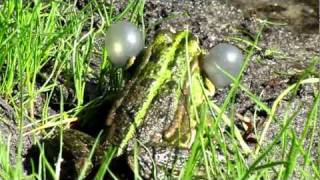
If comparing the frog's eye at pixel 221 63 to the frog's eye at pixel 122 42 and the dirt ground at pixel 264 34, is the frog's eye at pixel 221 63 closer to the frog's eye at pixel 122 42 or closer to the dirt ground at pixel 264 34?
the frog's eye at pixel 122 42

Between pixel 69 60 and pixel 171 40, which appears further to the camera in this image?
pixel 69 60

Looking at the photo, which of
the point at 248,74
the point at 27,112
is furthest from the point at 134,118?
the point at 248,74

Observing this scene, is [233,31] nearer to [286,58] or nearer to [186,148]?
[286,58]

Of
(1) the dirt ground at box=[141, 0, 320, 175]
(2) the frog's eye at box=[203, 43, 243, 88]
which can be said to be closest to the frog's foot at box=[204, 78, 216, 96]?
(2) the frog's eye at box=[203, 43, 243, 88]

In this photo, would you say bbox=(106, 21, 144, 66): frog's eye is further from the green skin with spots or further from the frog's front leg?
the frog's front leg

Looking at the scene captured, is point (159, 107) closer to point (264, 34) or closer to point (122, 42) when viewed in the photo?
point (122, 42)

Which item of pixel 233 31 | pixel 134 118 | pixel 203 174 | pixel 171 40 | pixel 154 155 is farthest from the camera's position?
pixel 233 31

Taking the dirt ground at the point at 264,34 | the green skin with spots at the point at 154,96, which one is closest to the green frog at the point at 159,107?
the green skin with spots at the point at 154,96
